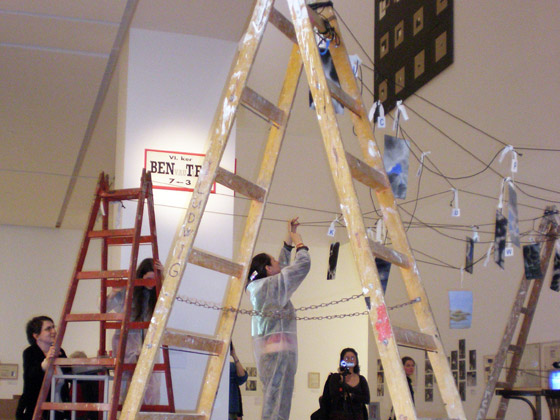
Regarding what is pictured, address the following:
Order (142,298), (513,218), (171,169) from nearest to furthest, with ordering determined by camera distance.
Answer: (142,298), (171,169), (513,218)

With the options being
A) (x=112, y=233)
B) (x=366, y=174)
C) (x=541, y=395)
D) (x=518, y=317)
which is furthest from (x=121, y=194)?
(x=518, y=317)

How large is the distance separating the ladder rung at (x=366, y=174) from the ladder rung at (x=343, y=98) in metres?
0.26

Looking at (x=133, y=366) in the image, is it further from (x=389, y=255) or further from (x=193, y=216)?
(x=389, y=255)

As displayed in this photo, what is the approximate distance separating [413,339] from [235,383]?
277 cm

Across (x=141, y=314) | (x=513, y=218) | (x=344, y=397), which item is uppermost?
(x=513, y=218)

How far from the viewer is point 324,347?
36.2ft

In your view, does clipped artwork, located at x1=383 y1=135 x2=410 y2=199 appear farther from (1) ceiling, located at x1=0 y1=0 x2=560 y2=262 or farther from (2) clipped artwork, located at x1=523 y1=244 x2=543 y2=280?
(2) clipped artwork, located at x1=523 y1=244 x2=543 y2=280

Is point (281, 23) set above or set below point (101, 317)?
above

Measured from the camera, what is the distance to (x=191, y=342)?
251cm

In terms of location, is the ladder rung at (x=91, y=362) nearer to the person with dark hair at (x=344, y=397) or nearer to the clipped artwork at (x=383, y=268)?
the clipped artwork at (x=383, y=268)

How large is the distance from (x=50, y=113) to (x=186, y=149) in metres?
2.18

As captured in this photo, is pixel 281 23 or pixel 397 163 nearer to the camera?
pixel 281 23

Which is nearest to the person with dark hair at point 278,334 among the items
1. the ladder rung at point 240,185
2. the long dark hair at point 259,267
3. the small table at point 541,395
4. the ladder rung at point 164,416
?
the long dark hair at point 259,267

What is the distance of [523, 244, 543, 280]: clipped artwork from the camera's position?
18.2 feet
